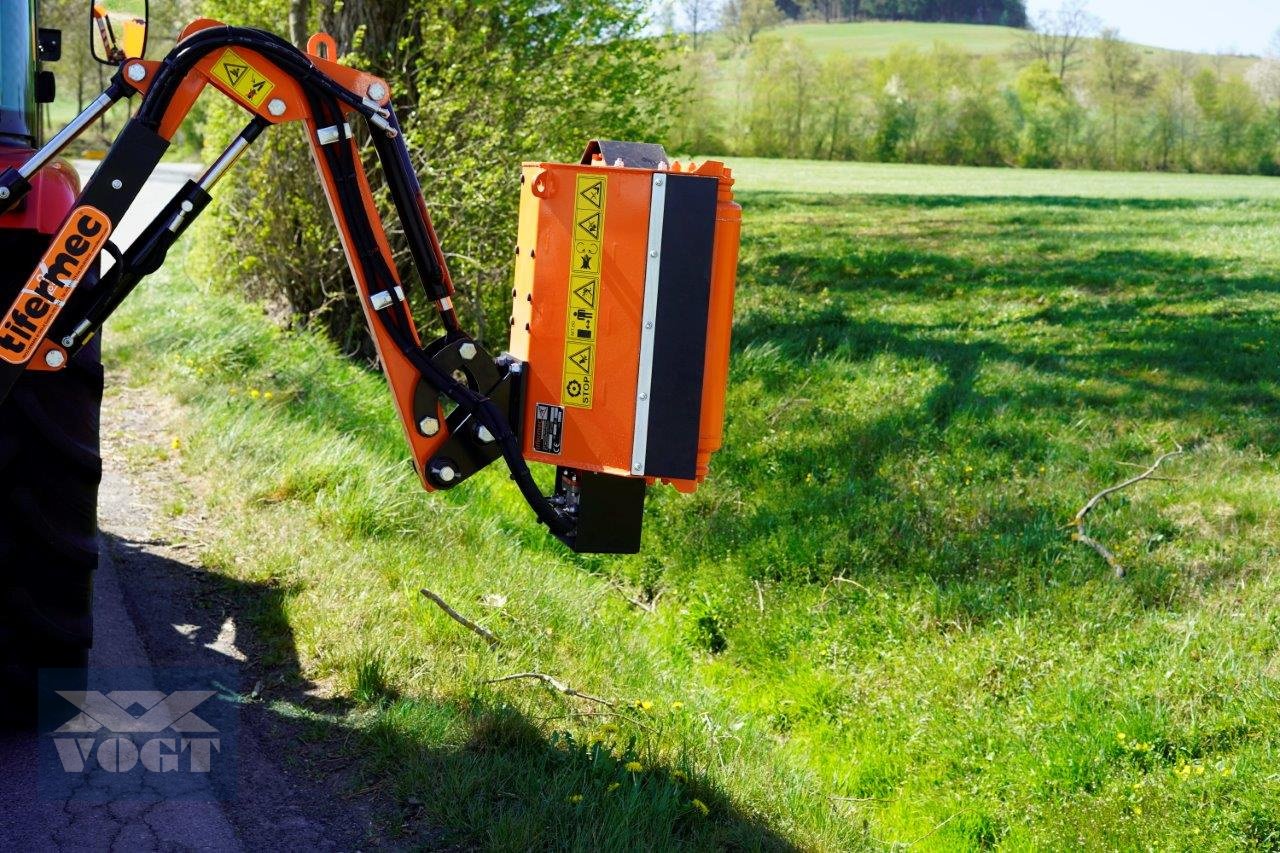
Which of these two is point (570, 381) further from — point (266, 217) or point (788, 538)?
point (266, 217)

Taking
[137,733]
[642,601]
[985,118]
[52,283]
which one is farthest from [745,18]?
[52,283]

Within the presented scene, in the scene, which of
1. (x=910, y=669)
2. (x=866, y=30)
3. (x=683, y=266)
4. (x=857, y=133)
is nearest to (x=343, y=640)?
(x=683, y=266)

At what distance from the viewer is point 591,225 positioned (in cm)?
340

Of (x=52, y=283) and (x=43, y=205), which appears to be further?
(x=43, y=205)

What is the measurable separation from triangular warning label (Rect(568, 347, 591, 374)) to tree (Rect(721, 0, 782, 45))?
48963 millimetres

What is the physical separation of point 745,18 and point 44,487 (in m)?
54.7

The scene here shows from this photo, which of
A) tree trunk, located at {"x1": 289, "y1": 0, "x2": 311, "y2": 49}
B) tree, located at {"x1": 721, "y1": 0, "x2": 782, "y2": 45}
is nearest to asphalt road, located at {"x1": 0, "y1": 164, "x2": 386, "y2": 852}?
tree trunk, located at {"x1": 289, "y1": 0, "x2": 311, "y2": 49}

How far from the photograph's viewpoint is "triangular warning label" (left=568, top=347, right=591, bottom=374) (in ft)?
11.3

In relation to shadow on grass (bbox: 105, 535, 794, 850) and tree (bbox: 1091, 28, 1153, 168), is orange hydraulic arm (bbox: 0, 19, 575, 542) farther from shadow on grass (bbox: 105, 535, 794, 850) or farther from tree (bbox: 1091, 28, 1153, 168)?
tree (bbox: 1091, 28, 1153, 168)

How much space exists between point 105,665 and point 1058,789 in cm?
322

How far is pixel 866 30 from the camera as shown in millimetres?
80500

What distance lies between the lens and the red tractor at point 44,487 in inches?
135

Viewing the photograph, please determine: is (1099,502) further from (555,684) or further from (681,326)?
(681,326)

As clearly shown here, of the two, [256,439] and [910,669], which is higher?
[256,439]
